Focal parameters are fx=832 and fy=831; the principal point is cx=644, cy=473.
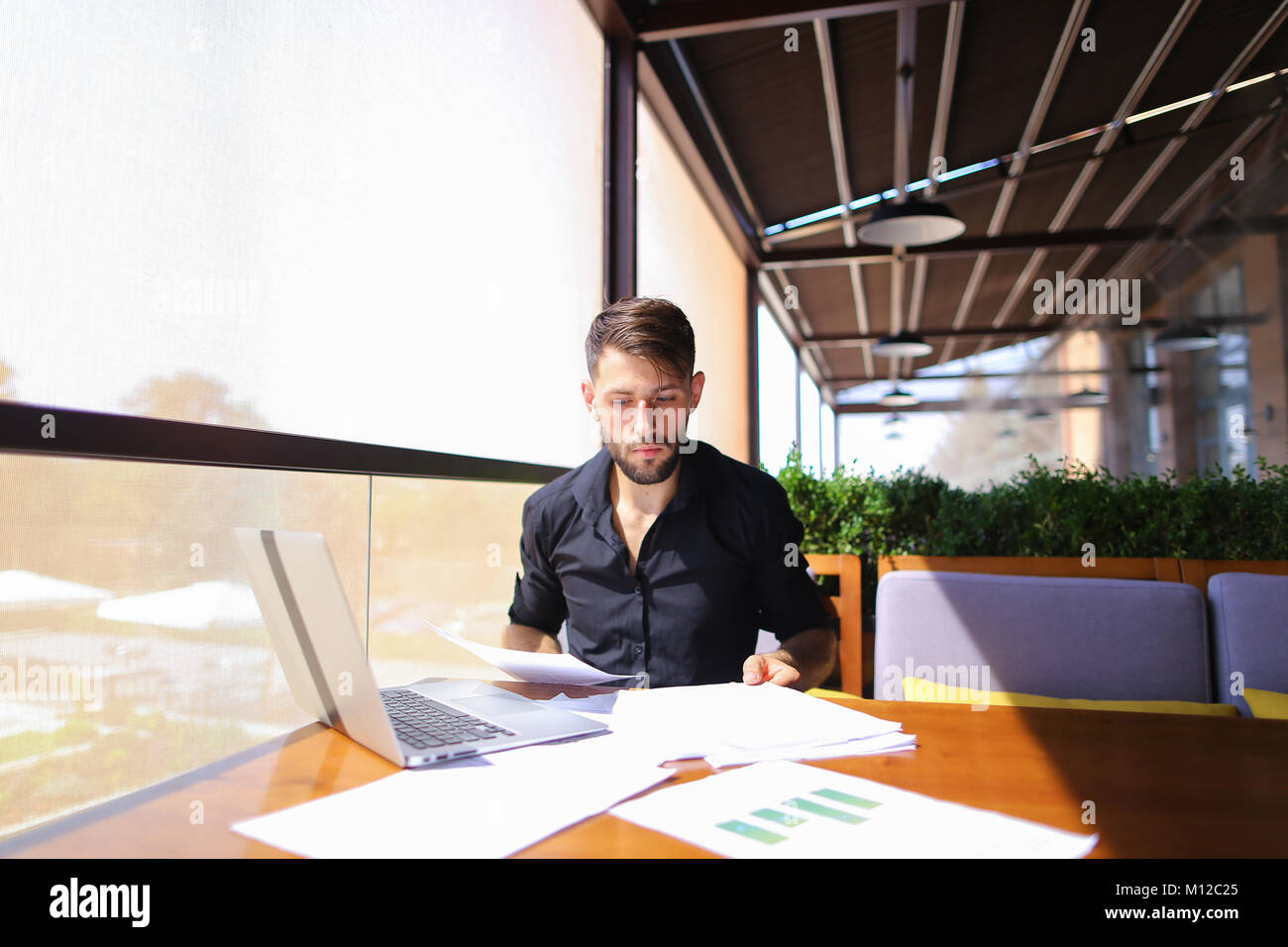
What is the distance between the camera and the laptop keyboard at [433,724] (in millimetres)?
927

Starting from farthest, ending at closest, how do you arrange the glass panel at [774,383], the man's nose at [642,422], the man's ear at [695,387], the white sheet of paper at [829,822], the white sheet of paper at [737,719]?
1. the glass panel at [774,383]
2. the man's ear at [695,387]
3. the man's nose at [642,422]
4. the white sheet of paper at [737,719]
5. the white sheet of paper at [829,822]

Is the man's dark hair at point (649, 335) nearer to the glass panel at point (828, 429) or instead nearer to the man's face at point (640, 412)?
the man's face at point (640, 412)

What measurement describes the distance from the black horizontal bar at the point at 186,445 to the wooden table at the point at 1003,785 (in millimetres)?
674

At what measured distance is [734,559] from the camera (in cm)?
176

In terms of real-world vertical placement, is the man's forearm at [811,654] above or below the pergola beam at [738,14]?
below

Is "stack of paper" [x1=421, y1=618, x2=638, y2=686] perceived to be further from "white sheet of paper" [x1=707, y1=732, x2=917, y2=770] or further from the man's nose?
the man's nose

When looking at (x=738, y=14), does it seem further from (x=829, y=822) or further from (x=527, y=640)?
(x=829, y=822)

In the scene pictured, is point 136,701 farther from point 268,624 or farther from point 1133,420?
point 1133,420

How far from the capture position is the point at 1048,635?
1.99 metres

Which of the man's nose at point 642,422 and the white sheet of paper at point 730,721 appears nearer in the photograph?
the white sheet of paper at point 730,721

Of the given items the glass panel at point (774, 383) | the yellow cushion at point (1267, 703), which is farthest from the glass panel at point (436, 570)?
the glass panel at point (774, 383)

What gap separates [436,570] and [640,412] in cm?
107

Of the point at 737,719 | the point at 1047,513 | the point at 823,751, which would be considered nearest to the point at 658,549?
the point at 737,719
